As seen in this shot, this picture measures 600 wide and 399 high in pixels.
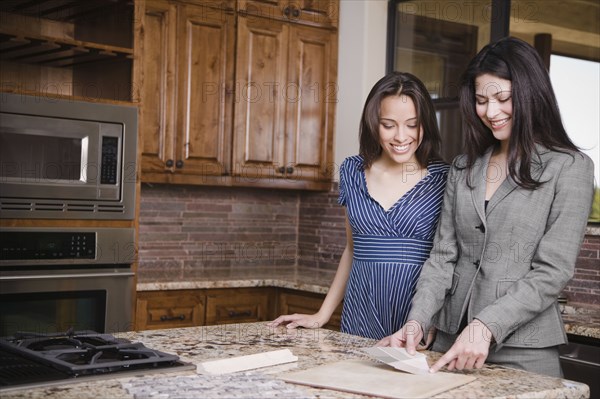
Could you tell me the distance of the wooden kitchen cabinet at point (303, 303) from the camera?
397cm

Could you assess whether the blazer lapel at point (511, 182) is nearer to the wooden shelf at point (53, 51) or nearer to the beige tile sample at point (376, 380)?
the beige tile sample at point (376, 380)

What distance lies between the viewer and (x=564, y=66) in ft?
12.6

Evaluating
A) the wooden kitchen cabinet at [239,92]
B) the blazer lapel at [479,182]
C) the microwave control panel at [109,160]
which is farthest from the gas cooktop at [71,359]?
the wooden kitchen cabinet at [239,92]

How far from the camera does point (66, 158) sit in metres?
3.53

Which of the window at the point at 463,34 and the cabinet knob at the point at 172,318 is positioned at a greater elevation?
the window at the point at 463,34

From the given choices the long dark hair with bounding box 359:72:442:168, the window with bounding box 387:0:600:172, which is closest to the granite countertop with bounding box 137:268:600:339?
the window with bounding box 387:0:600:172

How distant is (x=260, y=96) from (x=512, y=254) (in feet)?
8.79

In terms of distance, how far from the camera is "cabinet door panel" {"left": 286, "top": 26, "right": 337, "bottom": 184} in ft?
15.1

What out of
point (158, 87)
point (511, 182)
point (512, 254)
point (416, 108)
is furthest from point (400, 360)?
point (158, 87)

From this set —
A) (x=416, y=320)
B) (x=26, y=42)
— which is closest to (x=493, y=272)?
(x=416, y=320)

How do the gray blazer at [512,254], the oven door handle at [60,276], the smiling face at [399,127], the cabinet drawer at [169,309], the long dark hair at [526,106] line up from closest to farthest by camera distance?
the gray blazer at [512,254] → the long dark hair at [526,106] → the smiling face at [399,127] → the oven door handle at [60,276] → the cabinet drawer at [169,309]

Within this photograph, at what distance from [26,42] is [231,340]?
2.11 metres

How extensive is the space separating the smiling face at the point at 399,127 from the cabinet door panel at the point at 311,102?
7.05 ft

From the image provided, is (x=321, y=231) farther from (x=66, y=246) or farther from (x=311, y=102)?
(x=66, y=246)
